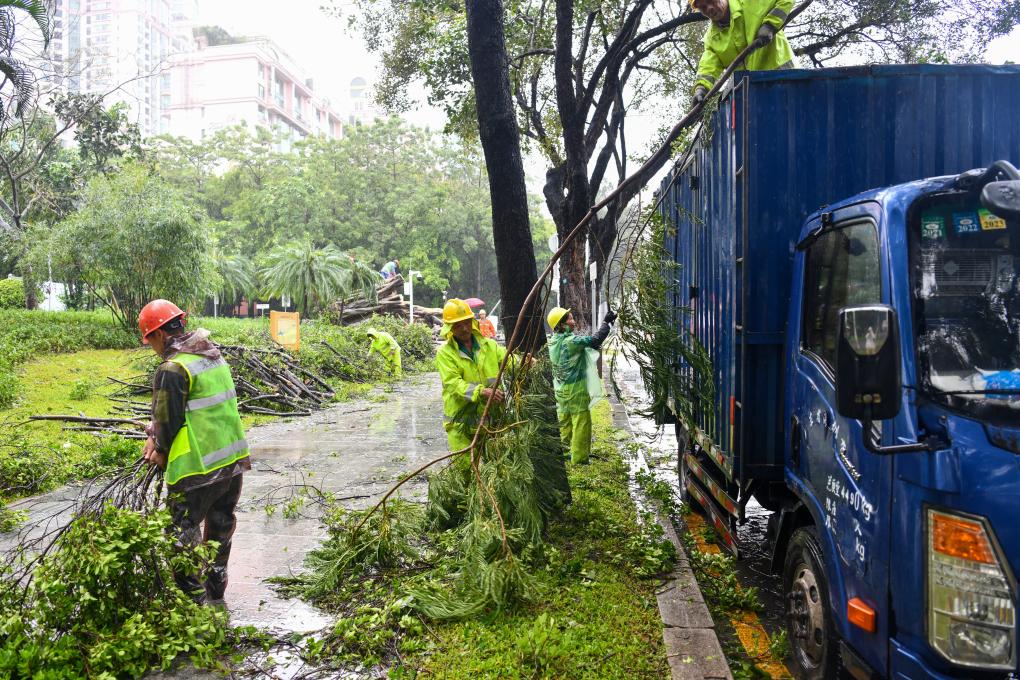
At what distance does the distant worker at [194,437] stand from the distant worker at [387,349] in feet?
47.1

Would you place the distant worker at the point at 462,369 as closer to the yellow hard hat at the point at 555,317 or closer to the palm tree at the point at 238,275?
the yellow hard hat at the point at 555,317

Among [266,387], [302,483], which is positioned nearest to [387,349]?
[266,387]

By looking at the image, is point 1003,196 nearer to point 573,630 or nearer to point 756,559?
point 573,630

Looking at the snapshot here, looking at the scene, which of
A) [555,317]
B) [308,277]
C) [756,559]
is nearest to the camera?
[756,559]

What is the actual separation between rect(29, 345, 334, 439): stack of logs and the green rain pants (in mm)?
6352

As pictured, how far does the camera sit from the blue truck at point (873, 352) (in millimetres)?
2506

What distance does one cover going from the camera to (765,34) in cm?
489

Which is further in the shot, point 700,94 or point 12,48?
point 12,48

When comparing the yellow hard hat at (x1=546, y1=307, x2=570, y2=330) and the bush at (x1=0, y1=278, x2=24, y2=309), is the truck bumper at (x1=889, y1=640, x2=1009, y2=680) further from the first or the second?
the bush at (x1=0, y1=278, x2=24, y2=309)

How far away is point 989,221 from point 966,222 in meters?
0.08

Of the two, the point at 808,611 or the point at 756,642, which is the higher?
the point at 808,611

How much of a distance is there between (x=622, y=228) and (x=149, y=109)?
331ft

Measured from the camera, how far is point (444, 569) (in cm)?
484

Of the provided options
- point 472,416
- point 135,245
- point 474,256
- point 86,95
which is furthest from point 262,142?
point 472,416
